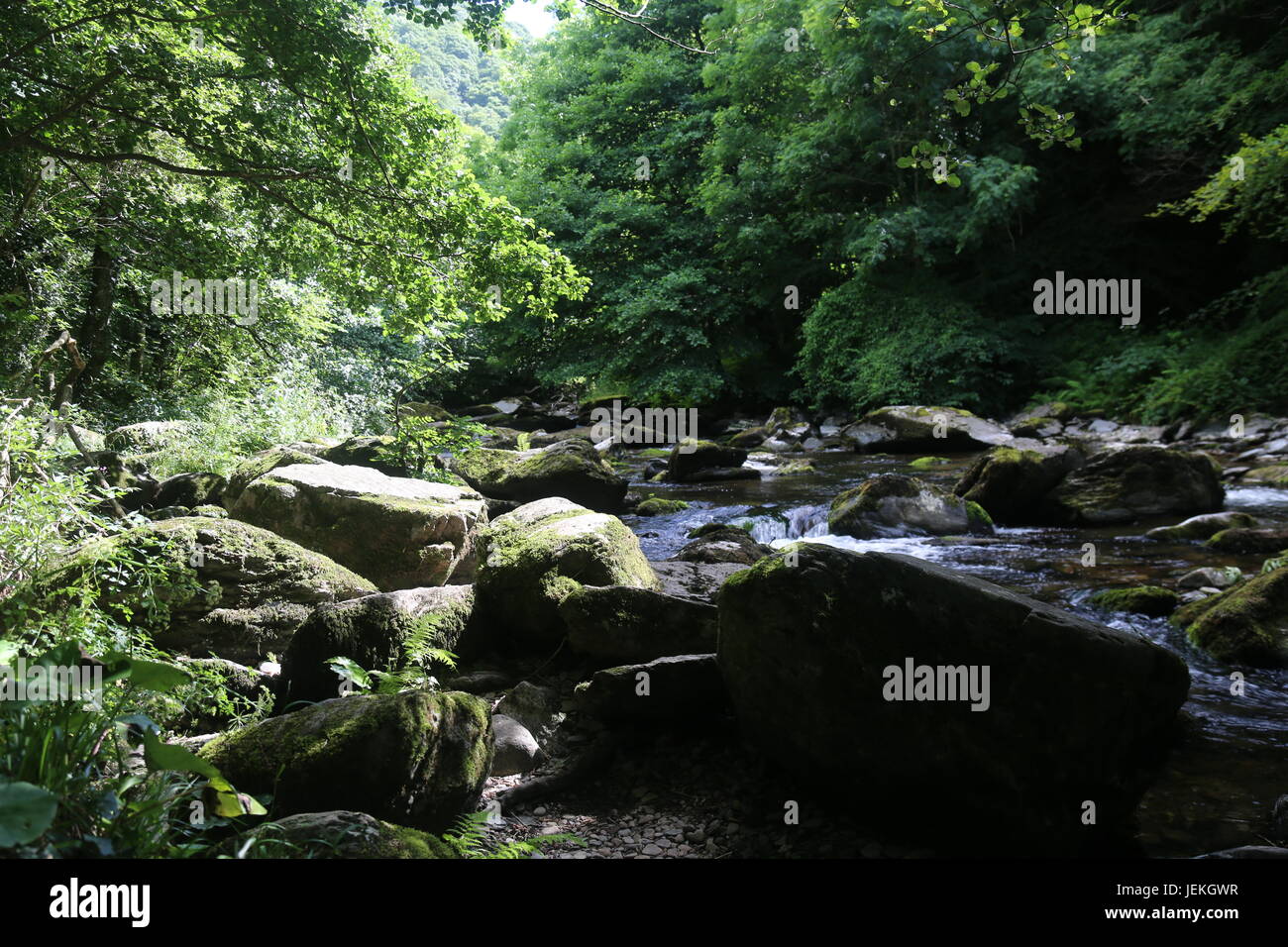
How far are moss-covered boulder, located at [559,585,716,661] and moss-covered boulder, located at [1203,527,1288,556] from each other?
6.40 m

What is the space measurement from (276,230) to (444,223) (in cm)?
205

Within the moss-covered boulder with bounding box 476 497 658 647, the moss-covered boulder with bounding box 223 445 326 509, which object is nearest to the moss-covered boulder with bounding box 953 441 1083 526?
the moss-covered boulder with bounding box 476 497 658 647

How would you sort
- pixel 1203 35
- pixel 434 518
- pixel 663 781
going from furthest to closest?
pixel 1203 35 → pixel 434 518 → pixel 663 781

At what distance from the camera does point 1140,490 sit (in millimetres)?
9703

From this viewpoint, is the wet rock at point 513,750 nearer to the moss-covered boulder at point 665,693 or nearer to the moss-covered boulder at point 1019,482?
the moss-covered boulder at point 665,693

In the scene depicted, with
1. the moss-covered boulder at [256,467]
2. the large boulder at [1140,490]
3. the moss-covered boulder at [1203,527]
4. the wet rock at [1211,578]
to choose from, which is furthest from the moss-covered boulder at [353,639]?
the large boulder at [1140,490]

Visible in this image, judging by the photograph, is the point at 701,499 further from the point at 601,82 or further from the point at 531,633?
the point at 601,82

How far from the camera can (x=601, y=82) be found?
2819cm

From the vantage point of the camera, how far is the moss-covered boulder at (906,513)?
973cm

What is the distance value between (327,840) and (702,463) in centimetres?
1285

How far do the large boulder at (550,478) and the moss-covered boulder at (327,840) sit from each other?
8.66m

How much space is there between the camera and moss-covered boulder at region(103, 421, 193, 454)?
944 cm

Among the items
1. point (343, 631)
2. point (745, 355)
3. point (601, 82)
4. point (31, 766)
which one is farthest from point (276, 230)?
point (601, 82)
